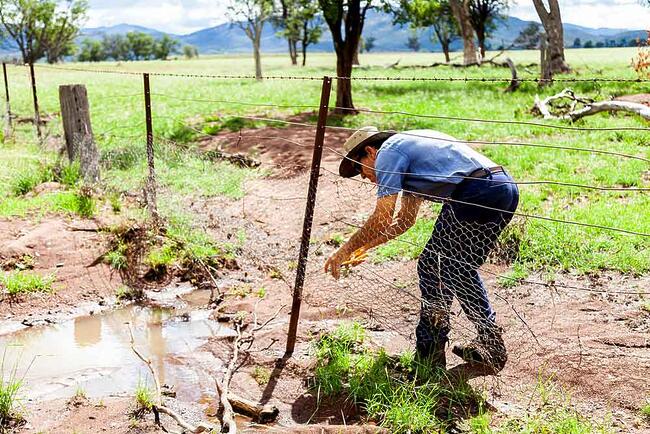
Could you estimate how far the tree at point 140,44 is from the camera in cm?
12156

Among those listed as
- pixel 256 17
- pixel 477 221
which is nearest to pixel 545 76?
pixel 477 221

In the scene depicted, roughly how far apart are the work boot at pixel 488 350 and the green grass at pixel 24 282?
3782 mm

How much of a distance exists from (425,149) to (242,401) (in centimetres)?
189

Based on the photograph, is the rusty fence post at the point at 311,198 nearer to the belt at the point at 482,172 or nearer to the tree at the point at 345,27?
the belt at the point at 482,172

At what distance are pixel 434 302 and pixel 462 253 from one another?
0.36m

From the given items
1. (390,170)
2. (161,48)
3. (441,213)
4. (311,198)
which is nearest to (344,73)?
(311,198)

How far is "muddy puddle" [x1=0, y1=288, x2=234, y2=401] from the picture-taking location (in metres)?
4.66

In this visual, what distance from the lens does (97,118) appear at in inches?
599

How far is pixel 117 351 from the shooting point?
5.25 meters

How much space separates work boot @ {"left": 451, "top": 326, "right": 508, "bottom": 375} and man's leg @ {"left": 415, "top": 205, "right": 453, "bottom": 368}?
23 centimetres

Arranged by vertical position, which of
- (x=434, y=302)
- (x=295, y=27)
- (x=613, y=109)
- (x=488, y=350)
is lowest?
(x=488, y=350)

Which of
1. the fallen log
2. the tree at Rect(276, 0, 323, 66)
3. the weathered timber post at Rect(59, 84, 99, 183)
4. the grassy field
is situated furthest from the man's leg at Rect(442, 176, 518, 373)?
the tree at Rect(276, 0, 323, 66)

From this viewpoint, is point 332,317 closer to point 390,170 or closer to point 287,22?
point 390,170

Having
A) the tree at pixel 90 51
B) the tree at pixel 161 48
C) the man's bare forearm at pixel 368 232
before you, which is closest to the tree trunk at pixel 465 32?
the man's bare forearm at pixel 368 232
